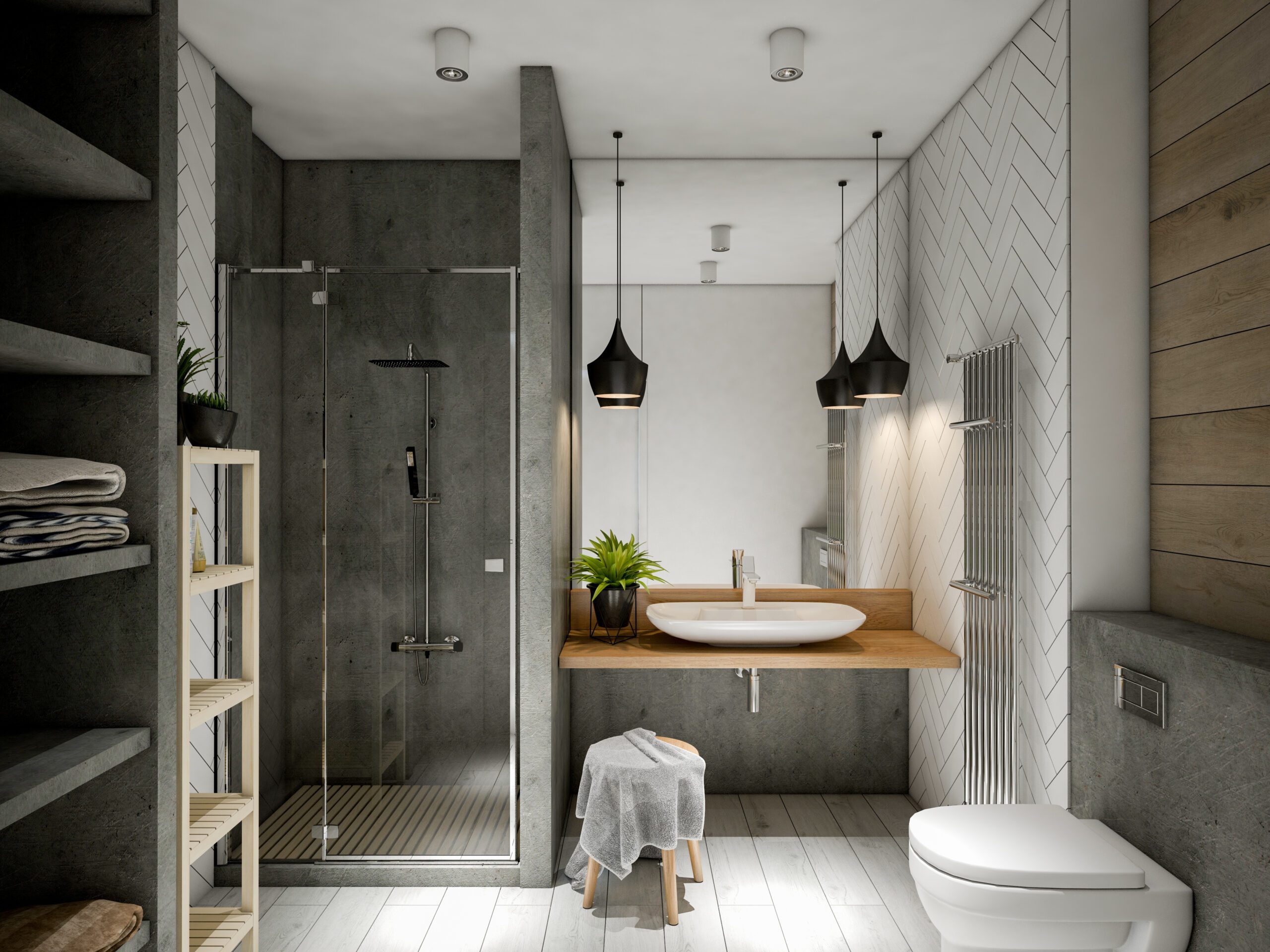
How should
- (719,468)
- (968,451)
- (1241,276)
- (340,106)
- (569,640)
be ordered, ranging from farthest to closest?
(719,468), (569,640), (340,106), (968,451), (1241,276)

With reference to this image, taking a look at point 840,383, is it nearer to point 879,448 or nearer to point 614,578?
point 879,448

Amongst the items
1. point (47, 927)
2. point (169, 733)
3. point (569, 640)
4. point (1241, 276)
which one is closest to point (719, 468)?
point (569, 640)

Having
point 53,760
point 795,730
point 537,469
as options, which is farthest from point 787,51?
point 795,730

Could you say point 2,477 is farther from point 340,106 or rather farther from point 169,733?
point 340,106

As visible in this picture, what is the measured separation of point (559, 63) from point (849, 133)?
122 centimetres

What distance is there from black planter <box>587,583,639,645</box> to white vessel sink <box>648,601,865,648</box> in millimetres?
94

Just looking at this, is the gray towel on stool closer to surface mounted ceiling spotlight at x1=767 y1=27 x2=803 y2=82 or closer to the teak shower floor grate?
the teak shower floor grate

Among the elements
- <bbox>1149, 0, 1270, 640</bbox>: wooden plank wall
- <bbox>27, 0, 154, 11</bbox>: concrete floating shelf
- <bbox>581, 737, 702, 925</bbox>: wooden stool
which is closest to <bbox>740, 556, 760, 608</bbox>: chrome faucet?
<bbox>581, 737, 702, 925</bbox>: wooden stool

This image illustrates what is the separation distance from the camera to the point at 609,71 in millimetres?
2699

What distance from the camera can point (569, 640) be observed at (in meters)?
3.18

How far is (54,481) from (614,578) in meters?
2.12

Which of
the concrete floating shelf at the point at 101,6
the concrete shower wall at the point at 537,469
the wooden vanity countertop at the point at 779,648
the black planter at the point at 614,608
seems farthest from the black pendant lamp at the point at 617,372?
the concrete floating shelf at the point at 101,6

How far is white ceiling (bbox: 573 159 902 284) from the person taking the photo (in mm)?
3410

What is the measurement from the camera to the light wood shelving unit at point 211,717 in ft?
5.65
